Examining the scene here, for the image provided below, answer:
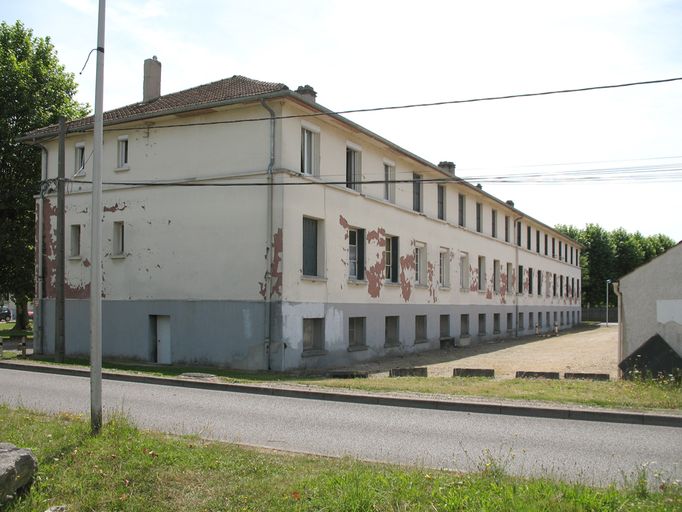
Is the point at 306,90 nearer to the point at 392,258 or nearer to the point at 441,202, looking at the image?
the point at 392,258

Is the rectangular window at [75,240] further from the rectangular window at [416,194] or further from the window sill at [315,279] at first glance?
the rectangular window at [416,194]

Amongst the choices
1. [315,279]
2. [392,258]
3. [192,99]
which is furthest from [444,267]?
[192,99]

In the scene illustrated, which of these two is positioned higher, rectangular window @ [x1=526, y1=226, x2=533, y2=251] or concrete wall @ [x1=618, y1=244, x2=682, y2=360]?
rectangular window @ [x1=526, y1=226, x2=533, y2=251]

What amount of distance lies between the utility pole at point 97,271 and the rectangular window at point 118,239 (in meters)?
14.6

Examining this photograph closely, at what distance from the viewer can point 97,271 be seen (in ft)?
25.4

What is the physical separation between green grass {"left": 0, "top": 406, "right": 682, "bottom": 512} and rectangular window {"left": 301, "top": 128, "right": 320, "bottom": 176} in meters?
13.3

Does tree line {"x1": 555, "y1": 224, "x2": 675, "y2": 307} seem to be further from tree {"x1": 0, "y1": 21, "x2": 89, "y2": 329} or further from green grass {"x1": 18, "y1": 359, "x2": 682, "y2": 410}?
green grass {"x1": 18, "y1": 359, "x2": 682, "y2": 410}

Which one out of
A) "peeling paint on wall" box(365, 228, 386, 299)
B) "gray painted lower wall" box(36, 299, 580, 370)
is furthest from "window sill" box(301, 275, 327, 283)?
"peeling paint on wall" box(365, 228, 386, 299)

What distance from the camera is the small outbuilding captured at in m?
15.0

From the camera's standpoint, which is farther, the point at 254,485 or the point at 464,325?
the point at 464,325

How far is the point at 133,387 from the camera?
46.8 feet

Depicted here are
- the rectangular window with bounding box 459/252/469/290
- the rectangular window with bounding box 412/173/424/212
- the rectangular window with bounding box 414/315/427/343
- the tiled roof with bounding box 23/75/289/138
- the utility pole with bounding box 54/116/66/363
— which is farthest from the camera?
the rectangular window with bounding box 459/252/469/290

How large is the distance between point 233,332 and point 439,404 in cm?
840

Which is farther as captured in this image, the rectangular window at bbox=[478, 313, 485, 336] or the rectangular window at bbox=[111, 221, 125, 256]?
the rectangular window at bbox=[478, 313, 485, 336]
